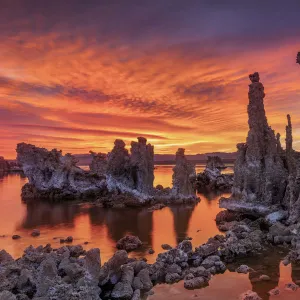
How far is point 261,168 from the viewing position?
30.2 metres

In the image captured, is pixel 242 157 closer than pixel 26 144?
Yes

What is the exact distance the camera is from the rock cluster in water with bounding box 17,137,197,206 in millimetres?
46594

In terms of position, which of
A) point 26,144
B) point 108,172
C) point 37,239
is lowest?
point 37,239

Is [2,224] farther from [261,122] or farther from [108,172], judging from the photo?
[261,122]

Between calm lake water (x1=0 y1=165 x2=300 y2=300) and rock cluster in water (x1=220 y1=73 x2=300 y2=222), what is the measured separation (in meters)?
3.94

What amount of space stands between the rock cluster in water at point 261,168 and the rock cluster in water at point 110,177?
51.6 feet

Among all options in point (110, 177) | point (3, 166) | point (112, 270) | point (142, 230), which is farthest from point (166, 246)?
point (3, 166)

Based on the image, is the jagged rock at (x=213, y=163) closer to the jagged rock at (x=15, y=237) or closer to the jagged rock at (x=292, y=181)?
the jagged rock at (x=292, y=181)

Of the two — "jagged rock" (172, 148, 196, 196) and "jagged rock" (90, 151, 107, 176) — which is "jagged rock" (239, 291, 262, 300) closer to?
"jagged rock" (172, 148, 196, 196)

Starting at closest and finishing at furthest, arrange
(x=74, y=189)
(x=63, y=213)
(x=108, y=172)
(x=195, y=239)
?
(x=195, y=239) → (x=63, y=213) → (x=108, y=172) → (x=74, y=189)

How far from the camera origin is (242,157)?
104ft

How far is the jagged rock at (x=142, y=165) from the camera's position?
Answer: 154 ft

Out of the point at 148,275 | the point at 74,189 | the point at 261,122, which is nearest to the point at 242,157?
the point at 261,122

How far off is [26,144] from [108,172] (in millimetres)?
15833
